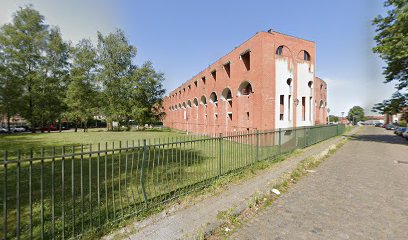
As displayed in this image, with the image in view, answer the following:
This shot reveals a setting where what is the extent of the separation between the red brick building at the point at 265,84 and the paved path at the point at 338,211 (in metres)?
10.8

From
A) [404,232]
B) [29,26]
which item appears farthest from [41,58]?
[404,232]

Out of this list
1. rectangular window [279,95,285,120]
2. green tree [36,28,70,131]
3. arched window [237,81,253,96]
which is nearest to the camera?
rectangular window [279,95,285,120]

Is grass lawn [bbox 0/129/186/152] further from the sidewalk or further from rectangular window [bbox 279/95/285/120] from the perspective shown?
rectangular window [bbox 279/95/285/120]

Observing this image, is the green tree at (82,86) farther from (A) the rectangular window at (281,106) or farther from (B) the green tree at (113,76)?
(A) the rectangular window at (281,106)

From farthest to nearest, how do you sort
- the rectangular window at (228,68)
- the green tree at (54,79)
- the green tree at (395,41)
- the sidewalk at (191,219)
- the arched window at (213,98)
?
the green tree at (54,79) → the arched window at (213,98) → the rectangular window at (228,68) → the green tree at (395,41) → the sidewalk at (191,219)

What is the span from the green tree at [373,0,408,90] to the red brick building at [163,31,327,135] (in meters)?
5.76

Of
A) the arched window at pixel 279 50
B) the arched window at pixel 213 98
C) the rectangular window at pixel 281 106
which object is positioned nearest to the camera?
the rectangular window at pixel 281 106

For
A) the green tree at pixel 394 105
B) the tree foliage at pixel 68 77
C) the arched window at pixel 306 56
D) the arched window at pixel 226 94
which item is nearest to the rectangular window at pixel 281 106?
the arched window at pixel 306 56

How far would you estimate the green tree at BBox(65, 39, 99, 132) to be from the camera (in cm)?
2875

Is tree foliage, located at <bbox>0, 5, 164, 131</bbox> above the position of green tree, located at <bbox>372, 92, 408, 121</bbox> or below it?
above

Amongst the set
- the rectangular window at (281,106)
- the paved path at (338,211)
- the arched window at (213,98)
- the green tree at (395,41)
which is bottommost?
the paved path at (338,211)

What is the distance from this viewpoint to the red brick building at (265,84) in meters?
16.7

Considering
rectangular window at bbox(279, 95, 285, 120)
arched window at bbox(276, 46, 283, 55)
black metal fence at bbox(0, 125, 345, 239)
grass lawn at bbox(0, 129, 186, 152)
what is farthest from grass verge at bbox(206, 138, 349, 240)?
arched window at bbox(276, 46, 283, 55)

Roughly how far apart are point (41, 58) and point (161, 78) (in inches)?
700
